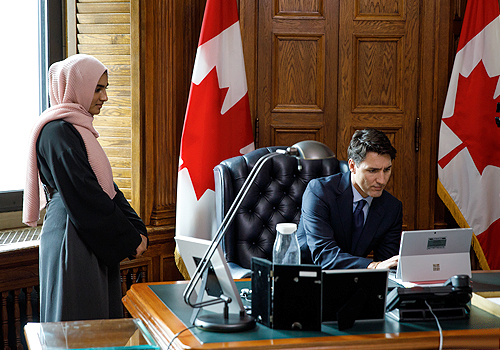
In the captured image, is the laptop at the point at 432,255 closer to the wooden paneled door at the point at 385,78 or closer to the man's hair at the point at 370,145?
the man's hair at the point at 370,145

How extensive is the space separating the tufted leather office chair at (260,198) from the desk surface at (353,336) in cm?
95

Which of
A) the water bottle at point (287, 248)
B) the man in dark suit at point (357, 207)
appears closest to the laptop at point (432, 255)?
the water bottle at point (287, 248)

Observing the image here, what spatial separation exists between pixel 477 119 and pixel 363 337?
2.19 meters

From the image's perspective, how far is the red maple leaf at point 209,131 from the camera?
2971mm

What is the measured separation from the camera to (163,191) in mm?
3105

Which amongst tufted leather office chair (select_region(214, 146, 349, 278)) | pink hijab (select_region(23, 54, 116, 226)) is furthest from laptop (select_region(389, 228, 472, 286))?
pink hijab (select_region(23, 54, 116, 226))

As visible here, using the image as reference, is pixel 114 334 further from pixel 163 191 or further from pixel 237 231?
pixel 163 191

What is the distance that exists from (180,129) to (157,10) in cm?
69

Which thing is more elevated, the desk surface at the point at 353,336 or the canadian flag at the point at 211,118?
the canadian flag at the point at 211,118

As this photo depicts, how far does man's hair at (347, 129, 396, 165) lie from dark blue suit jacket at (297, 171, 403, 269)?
0.47 ft

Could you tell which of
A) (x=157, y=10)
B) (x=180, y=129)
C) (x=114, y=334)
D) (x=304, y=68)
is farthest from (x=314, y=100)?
(x=114, y=334)

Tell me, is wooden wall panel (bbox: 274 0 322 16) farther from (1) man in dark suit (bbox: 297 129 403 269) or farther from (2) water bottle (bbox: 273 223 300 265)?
(2) water bottle (bbox: 273 223 300 265)

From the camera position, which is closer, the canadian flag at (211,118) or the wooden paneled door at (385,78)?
the canadian flag at (211,118)

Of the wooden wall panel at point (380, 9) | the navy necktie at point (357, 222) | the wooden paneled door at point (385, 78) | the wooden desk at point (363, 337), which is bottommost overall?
the wooden desk at point (363, 337)
